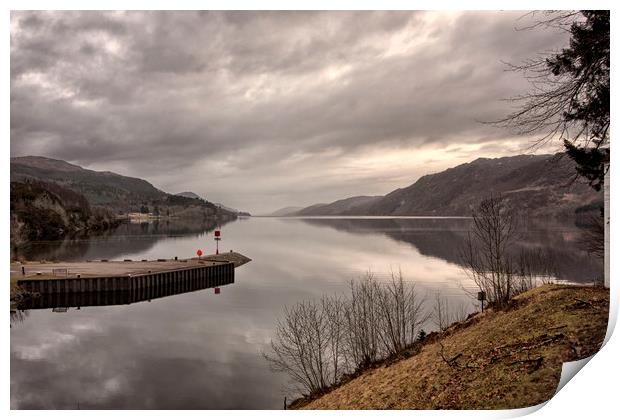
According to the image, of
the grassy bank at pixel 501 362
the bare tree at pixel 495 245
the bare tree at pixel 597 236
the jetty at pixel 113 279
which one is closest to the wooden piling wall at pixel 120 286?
the jetty at pixel 113 279

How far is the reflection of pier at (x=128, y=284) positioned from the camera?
53.5 feet

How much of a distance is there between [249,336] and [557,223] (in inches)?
775

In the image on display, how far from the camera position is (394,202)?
1876 inches

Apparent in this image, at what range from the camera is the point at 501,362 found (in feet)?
20.5

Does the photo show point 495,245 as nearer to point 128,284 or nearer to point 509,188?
point 509,188

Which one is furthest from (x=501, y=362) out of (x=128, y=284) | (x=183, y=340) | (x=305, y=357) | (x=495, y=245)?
(x=128, y=284)

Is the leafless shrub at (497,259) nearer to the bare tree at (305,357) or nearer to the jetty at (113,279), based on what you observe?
the bare tree at (305,357)

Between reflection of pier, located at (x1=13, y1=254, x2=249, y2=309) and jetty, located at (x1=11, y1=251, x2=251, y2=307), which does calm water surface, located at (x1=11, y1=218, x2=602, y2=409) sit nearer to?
reflection of pier, located at (x1=13, y1=254, x2=249, y2=309)

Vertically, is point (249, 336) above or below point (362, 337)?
below

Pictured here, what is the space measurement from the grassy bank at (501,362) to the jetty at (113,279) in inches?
492

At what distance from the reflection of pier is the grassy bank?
13.0 metres
